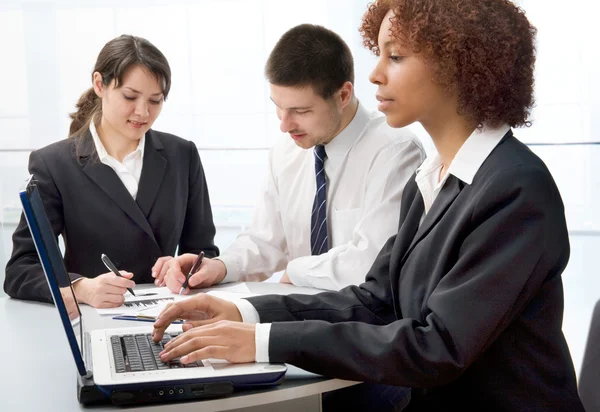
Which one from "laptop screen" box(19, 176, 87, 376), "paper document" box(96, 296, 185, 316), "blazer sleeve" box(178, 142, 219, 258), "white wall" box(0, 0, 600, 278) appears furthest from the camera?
"white wall" box(0, 0, 600, 278)

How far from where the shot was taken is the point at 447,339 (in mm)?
1452

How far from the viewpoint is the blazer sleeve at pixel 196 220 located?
2.81 m

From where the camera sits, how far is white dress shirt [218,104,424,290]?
236cm

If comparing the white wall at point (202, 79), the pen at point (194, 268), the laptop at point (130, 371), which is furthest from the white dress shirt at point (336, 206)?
the white wall at point (202, 79)

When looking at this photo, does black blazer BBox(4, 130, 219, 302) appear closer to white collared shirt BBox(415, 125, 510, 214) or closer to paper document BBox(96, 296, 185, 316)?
paper document BBox(96, 296, 185, 316)

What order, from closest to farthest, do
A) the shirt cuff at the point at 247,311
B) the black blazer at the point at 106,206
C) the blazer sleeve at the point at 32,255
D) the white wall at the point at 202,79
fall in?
the shirt cuff at the point at 247,311
the blazer sleeve at the point at 32,255
the black blazer at the point at 106,206
the white wall at the point at 202,79

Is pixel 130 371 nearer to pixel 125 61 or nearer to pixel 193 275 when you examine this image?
pixel 193 275

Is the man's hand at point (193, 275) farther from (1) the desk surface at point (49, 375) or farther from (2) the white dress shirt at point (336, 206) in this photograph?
(1) the desk surface at point (49, 375)

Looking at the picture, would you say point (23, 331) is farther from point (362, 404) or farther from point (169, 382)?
point (362, 404)

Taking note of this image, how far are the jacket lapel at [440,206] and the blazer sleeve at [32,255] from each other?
105cm

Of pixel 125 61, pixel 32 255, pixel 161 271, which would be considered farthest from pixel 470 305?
pixel 125 61

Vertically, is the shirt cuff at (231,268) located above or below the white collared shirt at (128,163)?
below

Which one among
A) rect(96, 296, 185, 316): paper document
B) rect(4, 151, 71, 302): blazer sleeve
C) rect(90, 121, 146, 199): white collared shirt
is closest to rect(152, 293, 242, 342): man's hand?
rect(96, 296, 185, 316): paper document

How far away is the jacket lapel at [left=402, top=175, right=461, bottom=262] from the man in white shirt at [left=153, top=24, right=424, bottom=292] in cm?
69
